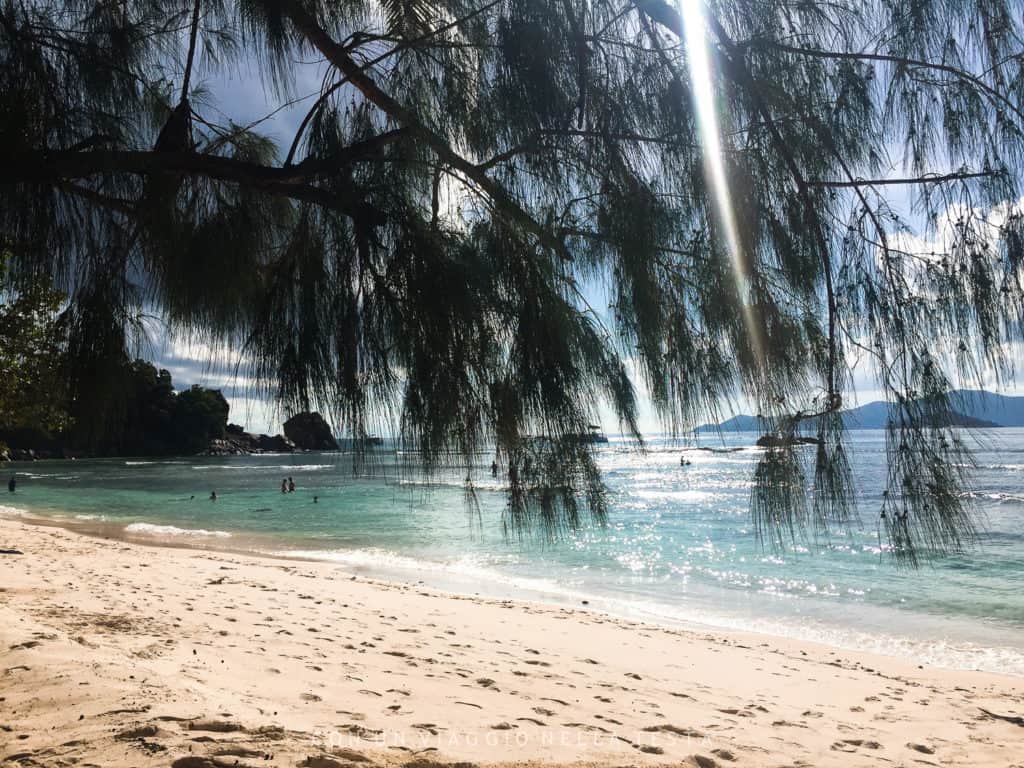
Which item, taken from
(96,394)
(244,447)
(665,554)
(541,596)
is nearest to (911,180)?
(96,394)

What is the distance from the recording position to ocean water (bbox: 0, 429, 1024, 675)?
8.27 ft

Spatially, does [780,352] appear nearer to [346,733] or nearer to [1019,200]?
[1019,200]

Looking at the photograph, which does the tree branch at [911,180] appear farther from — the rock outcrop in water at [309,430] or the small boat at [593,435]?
the rock outcrop in water at [309,430]

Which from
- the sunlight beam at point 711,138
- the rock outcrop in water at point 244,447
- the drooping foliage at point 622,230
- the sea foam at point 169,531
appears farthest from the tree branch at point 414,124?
the rock outcrop in water at point 244,447

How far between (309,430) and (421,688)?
9.46 ft

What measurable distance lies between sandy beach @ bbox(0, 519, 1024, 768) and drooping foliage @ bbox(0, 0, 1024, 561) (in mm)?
1633

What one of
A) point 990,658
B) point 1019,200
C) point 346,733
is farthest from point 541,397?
point 990,658

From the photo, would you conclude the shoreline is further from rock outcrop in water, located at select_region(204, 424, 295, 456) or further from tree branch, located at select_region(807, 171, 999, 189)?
rock outcrop in water, located at select_region(204, 424, 295, 456)

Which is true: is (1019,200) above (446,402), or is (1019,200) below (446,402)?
above

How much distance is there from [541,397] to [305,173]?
2.59 ft

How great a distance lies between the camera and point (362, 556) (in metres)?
13.7

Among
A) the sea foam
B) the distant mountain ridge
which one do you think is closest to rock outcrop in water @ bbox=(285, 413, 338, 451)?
the distant mountain ridge

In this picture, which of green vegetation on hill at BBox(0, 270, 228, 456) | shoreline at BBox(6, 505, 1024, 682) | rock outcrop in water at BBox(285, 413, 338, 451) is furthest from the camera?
shoreline at BBox(6, 505, 1024, 682)

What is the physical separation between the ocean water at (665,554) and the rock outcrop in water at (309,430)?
0.08 meters
